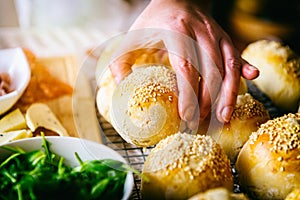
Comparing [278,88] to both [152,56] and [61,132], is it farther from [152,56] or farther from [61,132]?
[61,132]

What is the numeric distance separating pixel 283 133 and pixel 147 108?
1.37 feet

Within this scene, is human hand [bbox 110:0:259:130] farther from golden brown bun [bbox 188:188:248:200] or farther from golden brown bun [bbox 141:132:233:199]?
golden brown bun [bbox 188:188:248:200]

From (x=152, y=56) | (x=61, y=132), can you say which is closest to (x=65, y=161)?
(x=61, y=132)

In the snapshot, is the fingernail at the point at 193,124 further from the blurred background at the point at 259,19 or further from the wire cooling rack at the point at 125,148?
the blurred background at the point at 259,19

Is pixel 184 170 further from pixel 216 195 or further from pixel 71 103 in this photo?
pixel 71 103

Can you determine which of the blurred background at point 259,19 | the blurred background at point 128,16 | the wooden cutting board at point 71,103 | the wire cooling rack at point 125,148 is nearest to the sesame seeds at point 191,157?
the wire cooling rack at point 125,148

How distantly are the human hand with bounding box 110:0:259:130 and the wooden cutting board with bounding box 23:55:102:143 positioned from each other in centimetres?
31

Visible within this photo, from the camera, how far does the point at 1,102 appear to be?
171 cm

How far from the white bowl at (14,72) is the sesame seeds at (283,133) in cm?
92

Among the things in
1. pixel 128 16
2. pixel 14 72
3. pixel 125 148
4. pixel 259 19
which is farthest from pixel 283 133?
pixel 259 19

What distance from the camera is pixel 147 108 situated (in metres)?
1.44

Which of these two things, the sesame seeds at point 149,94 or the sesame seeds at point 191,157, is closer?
the sesame seeds at point 191,157

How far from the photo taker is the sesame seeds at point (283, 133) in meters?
1.28

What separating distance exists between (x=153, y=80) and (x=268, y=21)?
231cm
